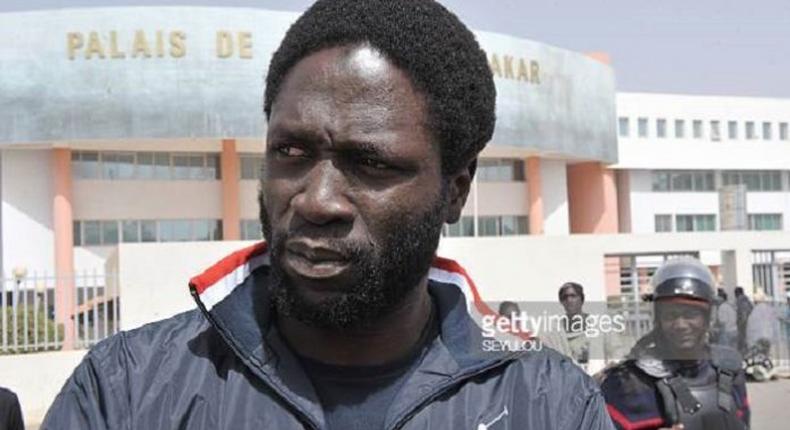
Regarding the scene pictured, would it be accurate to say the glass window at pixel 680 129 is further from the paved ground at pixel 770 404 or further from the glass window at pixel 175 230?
the paved ground at pixel 770 404

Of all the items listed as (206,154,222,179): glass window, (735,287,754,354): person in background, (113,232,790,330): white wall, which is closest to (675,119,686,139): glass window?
(113,232,790,330): white wall

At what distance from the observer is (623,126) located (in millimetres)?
43469

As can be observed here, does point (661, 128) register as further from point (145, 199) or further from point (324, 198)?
point (324, 198)

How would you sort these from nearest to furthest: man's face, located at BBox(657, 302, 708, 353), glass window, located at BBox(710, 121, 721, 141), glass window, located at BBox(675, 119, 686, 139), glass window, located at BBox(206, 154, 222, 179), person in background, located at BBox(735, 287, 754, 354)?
man's face, located at BBox(657, 302, 708, 353) → person in background, located at BBox(735, 287, 754, 354) → glass window, located at BBox(206, 154, 222, 179) → glass window, located at BBox(675, 119, 686, 139) → glass window, located at BBox(710, 121, 721, 141)

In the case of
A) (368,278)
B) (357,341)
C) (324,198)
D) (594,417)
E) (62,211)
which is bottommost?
(594,417)

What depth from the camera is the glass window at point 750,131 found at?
→ 4750 cm

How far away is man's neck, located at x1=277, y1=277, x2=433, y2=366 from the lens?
1464 millimetres

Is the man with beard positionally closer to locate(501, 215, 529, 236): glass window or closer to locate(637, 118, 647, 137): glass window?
locate(501, 215, 529, 236): glass window

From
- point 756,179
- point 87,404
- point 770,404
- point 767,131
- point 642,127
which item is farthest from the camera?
point 767,131

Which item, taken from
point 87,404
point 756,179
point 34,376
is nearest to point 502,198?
point 756,179

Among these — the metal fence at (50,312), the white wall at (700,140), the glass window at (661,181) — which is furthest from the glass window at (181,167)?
the glass window at (661,181)

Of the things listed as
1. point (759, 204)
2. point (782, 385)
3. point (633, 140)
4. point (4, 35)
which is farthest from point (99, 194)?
point (759, 204)

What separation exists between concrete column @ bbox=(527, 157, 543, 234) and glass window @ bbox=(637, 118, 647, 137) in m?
14.2

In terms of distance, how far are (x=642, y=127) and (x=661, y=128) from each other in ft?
3.51
